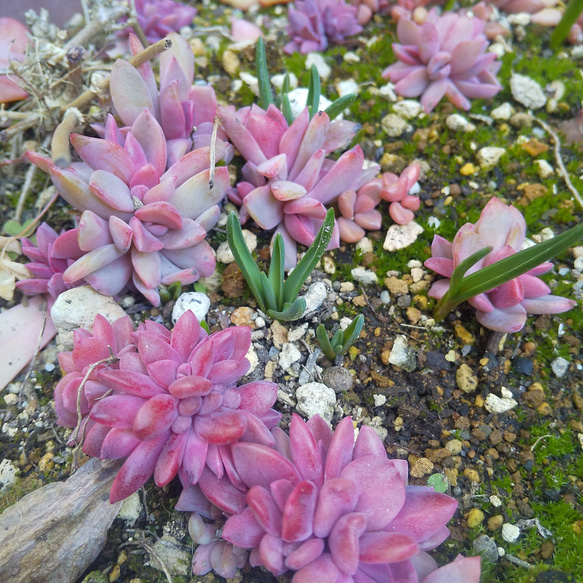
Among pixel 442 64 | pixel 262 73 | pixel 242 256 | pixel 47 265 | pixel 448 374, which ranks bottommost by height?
pixel 448 374

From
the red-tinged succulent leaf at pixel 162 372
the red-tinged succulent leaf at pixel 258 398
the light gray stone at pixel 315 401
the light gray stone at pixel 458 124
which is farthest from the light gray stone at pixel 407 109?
the red-tinged succulent leaf at pixel 162 372

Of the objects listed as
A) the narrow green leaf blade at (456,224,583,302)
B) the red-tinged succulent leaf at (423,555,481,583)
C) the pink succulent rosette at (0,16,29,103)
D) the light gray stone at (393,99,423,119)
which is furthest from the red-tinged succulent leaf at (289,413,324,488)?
A: the pink succulent rosette at (0,16,29,103)

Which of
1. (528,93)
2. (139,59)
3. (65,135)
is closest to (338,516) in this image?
(65,135)

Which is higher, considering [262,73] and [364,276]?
[262,73]

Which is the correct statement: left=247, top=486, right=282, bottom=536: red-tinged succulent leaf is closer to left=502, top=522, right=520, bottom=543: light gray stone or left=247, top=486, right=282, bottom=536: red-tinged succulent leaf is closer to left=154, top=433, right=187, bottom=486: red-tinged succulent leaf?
left=154, top=433, right=187, bottom=486: red-tinged succulent leaf

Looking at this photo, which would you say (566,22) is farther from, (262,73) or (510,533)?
(510,533)

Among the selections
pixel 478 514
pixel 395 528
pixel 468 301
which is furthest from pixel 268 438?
pixel 468 301

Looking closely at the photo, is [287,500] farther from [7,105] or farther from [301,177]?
[7,105]

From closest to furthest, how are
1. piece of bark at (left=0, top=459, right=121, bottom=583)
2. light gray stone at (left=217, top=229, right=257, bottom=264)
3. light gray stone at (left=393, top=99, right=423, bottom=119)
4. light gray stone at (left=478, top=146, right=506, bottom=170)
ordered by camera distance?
piece of bark at (left=0, top=459, right=121, bottom=583), light gray stone at (left=217, top=229, right=257, bottom=264), light gray stone at (left=478, top=146, right=506, bottom=170), light gray stone at (left=393, top=99, right=423, bottom=119)
